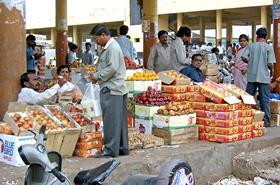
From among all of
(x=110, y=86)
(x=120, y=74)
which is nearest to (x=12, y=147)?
(x=110, y=86)

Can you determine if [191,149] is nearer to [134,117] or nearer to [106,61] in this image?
[134,117]

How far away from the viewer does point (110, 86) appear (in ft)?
19.2

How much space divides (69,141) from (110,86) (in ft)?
2.64

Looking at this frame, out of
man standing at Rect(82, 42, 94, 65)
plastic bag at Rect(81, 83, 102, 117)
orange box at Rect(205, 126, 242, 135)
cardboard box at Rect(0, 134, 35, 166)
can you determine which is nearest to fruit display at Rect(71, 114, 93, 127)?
plastic bag at Rect(81, 83, 102, 117)

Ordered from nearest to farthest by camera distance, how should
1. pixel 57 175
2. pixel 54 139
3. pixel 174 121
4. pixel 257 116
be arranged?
pixel 57 175
pixel 54 139
pixel 174 121
pixel 257 116

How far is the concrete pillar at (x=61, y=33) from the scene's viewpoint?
17.9m

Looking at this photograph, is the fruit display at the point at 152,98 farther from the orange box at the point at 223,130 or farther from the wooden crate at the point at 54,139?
the wooden crate at the point at 54,139

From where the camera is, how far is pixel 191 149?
6.49 metres

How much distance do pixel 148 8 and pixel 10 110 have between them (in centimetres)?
1029

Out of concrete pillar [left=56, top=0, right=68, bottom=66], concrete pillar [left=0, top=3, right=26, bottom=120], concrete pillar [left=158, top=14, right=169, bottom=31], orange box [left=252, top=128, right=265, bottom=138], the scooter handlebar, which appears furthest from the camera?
concrete pillar [left=158, top=14, right=169, bottom=31]

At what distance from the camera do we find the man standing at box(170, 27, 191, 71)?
28.7 ft

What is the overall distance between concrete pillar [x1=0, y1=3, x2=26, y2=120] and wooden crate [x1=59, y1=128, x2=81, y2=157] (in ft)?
4.16

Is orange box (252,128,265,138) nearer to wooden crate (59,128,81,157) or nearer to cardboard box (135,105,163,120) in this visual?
cardboard box (135,105,163,120)

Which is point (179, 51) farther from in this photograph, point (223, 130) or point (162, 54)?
point (223, 130)
